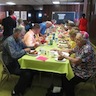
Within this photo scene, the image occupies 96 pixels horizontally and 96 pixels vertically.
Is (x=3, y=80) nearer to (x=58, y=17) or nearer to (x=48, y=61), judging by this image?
(x=48, y=61)

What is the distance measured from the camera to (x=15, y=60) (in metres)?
3.04

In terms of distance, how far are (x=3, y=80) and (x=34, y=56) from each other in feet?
3.52

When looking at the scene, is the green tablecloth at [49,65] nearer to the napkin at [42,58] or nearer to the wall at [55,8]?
the napkin at [42,58]

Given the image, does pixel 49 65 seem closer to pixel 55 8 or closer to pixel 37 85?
pixel 37 85

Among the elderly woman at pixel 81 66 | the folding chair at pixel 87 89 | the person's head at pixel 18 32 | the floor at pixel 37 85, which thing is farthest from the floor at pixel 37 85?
the person's head at pixel 18 32

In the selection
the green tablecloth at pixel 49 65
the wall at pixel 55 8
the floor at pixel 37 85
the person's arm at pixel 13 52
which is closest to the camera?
the green tablecloth at pixel 49 65

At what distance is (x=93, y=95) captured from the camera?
3.14 m

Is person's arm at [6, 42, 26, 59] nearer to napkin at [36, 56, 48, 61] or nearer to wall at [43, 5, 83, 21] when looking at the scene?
napkin at [36, 56, 48, 61]

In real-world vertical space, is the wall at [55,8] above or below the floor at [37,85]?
above

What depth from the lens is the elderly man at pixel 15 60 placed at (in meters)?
2.90

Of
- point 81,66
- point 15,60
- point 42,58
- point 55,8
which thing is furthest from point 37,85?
point 55,8

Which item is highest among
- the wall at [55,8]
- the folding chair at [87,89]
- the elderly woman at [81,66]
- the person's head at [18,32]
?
the wall at [55,8]

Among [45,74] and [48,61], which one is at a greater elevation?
[48,61]

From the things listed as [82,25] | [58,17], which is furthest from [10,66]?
[58,17]
